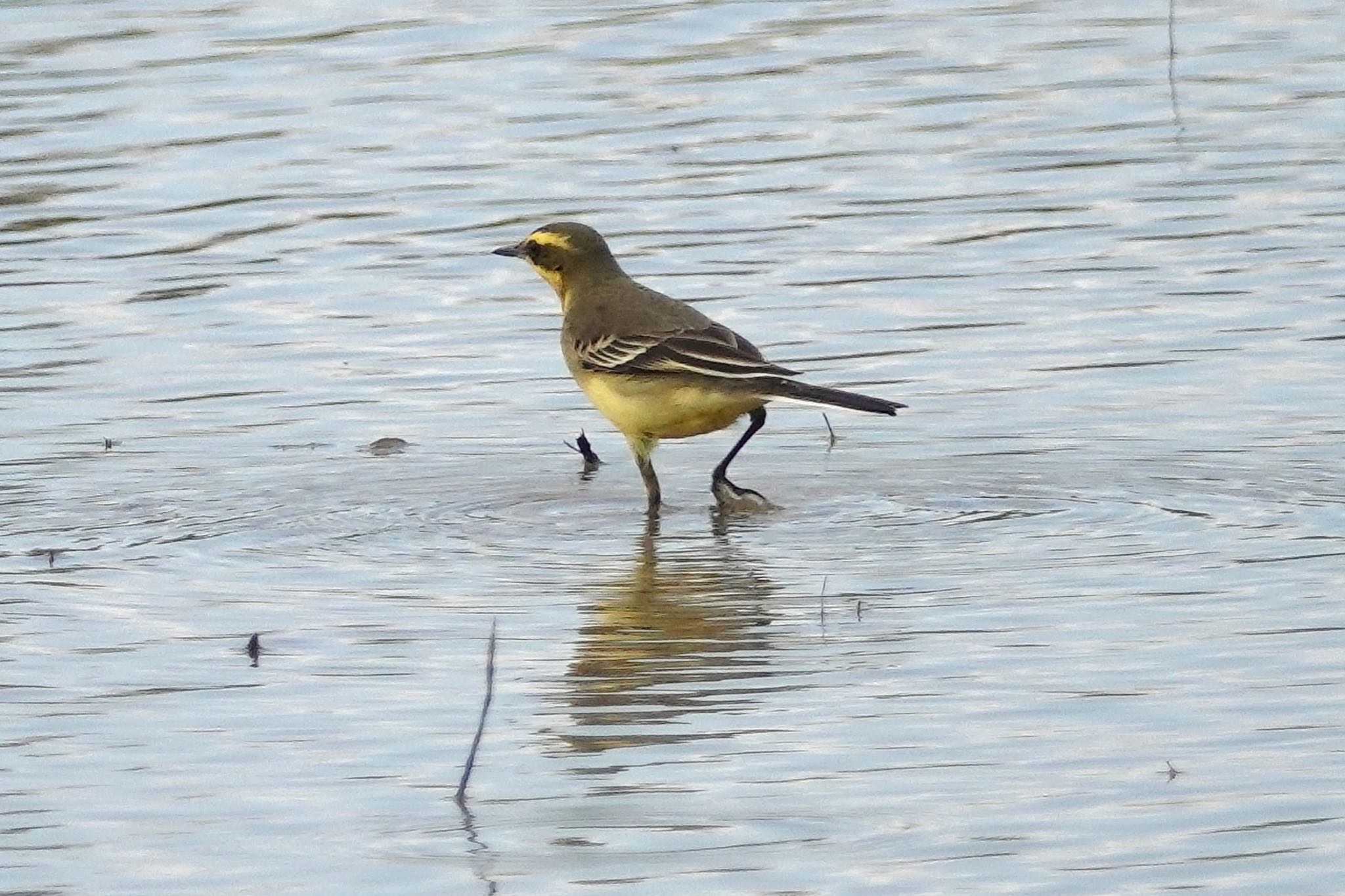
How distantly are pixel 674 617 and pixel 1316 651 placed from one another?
6.87 feet

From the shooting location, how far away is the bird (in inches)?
412

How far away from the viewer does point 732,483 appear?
35.7 ft

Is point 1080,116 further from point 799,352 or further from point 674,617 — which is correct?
point 674,617

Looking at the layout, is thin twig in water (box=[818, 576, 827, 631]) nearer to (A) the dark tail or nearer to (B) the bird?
(A) the dark tail

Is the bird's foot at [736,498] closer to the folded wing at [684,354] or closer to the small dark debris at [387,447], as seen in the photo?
the folded wing at [684,354]

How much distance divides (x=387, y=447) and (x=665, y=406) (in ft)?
4.33

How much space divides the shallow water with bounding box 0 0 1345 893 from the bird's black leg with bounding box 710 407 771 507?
0.49ft

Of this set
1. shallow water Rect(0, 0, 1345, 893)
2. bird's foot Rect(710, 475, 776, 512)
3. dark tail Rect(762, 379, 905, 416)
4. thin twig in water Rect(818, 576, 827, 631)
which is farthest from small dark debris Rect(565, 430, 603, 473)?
thin twig in water Rect(818, 576, 827, 631)

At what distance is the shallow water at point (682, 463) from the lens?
22.1 ft

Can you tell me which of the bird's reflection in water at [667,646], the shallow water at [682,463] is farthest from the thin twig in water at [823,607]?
the bird's reflection in water at [667,646]

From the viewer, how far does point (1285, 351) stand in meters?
12.2

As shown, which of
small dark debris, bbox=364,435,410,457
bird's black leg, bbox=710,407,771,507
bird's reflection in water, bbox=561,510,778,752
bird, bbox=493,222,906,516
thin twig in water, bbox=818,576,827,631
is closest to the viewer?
bird's reflection in water, bbox=561,510,778,752

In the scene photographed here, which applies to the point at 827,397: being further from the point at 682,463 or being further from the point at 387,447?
the point at 387,447

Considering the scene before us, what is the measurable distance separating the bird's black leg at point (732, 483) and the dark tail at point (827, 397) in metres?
0.50
